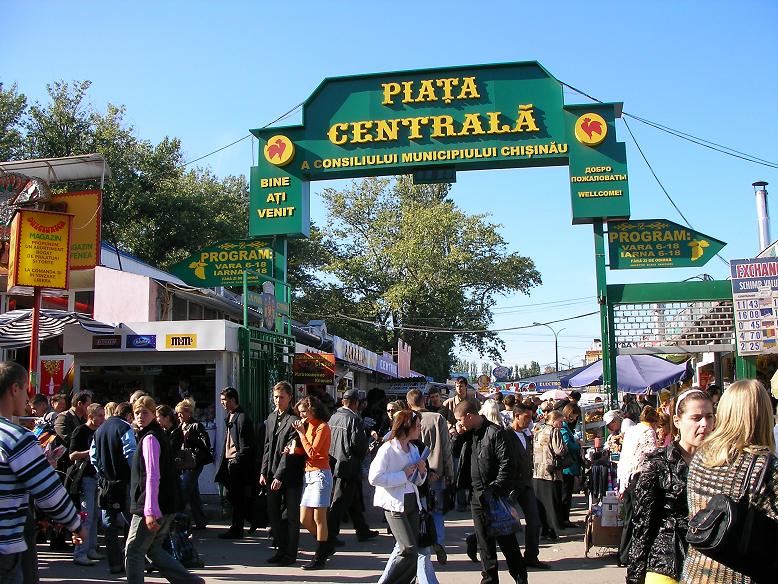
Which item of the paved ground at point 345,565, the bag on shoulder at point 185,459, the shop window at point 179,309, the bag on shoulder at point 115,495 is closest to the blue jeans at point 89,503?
the paved ground at point 345,565

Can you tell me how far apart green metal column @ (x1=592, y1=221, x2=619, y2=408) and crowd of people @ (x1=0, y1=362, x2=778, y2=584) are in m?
1.19

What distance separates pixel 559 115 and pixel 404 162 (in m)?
2.90

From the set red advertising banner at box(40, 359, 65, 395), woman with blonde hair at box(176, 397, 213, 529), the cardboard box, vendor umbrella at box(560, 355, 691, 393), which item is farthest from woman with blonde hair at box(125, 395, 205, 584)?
vendor umbrella at box(560, 355, 691, 393)

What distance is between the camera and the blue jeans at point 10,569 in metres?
4.54

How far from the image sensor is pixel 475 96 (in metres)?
14.6

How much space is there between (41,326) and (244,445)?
4056 mm

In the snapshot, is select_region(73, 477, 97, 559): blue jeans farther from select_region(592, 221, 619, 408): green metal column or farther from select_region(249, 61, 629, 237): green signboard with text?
select_region(592, 221, 619, 408): green metal column

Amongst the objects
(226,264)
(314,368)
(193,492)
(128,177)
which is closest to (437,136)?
(226,264)

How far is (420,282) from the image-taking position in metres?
41.6

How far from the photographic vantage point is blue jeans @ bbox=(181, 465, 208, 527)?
10.7 meters

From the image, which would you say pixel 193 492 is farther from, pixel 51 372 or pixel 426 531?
pixel 51 372

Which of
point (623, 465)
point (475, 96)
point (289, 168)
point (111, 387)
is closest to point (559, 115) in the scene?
point (475, 96)

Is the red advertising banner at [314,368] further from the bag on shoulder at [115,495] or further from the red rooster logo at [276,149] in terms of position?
the bag on shoulder at [115,495]

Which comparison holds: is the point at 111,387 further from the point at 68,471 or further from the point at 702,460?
the point at 702,460
